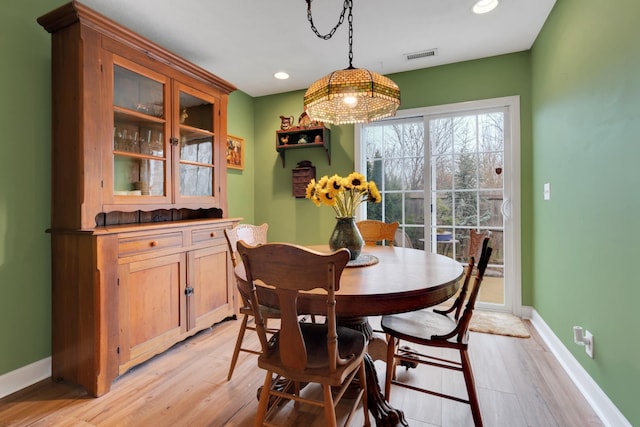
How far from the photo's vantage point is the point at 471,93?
3.10 metres

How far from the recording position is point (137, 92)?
2234mm

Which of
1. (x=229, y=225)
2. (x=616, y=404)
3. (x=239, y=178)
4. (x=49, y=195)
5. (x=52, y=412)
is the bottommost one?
(x=52, y=412)

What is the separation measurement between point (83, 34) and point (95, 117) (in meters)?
0.48

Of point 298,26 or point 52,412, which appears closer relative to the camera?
point 52,412

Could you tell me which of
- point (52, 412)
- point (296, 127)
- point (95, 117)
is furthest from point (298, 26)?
point (52, 412)

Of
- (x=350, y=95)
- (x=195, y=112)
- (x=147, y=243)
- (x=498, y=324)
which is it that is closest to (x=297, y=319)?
(x=350, y=95)

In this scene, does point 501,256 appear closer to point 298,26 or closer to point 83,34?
point 298,26

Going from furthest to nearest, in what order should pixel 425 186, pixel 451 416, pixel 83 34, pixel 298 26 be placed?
pixel 425 186 → pixel 298 26 → pixel 83 34 → pixel 451 416

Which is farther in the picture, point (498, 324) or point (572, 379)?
point (498, 324)

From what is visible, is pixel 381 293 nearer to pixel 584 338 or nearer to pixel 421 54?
→ pixel 584 338

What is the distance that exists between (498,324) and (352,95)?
7.95 ft

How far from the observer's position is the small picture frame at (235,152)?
3631 millimetres

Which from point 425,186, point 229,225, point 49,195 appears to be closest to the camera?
point 49,195

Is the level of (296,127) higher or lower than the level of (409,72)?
lower
